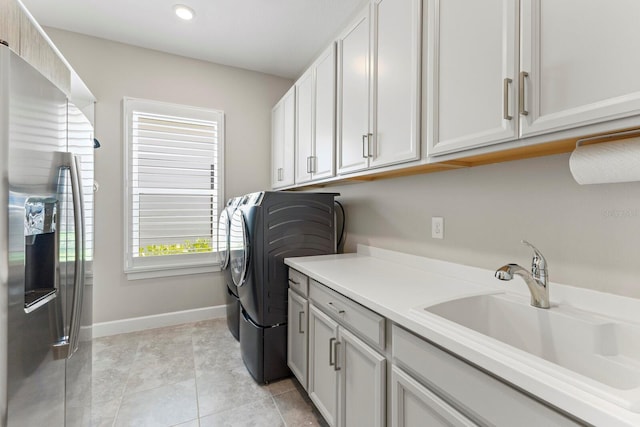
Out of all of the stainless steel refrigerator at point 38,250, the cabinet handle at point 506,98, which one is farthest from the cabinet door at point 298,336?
the cabinet handle at point 506,98

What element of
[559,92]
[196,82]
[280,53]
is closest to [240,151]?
[196,82]

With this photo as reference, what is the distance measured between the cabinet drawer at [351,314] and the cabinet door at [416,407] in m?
0.14

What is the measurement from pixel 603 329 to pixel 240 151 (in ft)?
10.5

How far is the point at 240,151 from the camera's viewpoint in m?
3.33

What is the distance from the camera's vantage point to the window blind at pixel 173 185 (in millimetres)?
2869

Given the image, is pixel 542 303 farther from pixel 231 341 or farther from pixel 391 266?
pixel 231 341

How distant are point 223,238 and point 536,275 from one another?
2554mm

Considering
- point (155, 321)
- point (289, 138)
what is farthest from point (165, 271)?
point (289, 138)

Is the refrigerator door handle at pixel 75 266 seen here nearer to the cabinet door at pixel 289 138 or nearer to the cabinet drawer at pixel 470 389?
the cabinet drawer at pixel 470 389

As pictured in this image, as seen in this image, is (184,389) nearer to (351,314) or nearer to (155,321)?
(155,321)

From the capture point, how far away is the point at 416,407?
96cm

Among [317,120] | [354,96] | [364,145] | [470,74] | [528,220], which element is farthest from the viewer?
[317,120]

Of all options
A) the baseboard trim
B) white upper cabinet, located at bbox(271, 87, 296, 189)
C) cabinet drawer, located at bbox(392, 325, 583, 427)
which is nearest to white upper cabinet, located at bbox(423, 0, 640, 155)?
cabinet drawer, located at bbox(392, 325, 583, 427)

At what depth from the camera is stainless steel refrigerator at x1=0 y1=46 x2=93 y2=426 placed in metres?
0.80
